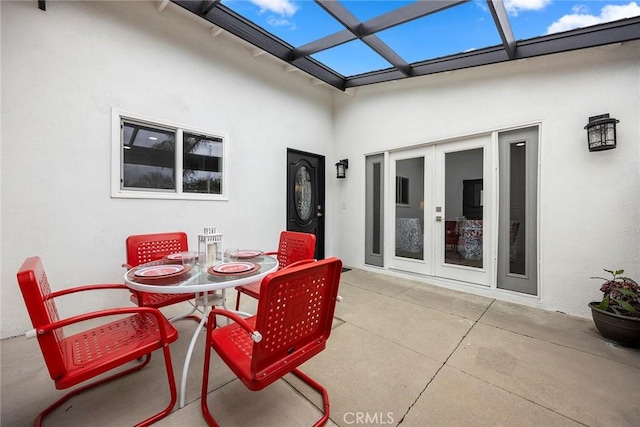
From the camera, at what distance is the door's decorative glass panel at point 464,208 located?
3490mm

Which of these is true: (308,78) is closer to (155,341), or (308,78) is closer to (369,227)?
(369,227)

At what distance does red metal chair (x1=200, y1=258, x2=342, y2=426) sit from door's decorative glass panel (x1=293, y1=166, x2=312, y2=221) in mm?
3242

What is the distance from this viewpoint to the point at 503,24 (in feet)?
8.16

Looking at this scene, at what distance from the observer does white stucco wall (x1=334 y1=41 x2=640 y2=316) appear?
2527 millimetres

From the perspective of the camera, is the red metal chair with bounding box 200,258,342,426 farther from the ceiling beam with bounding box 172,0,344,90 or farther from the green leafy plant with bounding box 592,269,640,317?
the ceiling beam with bounding box 172,0,344,90

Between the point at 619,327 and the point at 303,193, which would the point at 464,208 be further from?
the point at 303,193

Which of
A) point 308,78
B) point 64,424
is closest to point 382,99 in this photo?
point 308,78

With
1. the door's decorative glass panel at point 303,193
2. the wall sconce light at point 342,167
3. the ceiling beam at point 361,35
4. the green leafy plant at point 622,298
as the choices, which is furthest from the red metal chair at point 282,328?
the wall sconce light at point 342,167

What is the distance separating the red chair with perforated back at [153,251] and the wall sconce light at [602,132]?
419cm

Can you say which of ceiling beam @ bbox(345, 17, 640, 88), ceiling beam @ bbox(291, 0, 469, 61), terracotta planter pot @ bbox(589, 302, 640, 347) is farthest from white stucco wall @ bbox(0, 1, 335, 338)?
terracotta planter pot @ bbox(589, 302, 640, 347)

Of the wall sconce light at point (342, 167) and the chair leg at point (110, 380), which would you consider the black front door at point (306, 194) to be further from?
the chair leg at point (110, 380)

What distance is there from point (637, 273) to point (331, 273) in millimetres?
3366

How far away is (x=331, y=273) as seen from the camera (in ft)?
4.33

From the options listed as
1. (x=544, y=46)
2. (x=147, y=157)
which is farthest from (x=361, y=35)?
(x=147, y=157)
